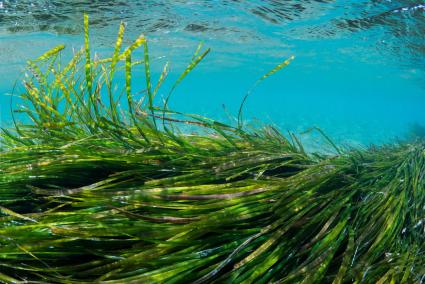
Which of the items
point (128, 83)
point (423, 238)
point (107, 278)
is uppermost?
point (128, 83)

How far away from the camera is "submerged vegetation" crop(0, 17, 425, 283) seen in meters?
1.78

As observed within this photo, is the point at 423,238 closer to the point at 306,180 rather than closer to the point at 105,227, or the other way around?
the point at 306,180

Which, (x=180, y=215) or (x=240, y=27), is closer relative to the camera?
(x=180, y=215)

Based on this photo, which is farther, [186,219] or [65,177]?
[65,177]

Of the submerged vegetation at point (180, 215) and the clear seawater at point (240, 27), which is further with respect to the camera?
the clear seawater at point (240, 27)

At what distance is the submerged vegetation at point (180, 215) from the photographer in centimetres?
178

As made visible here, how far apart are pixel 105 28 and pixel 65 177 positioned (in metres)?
16.5

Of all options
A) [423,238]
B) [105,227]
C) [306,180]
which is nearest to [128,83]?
[105,227]

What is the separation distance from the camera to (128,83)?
206 centimetres

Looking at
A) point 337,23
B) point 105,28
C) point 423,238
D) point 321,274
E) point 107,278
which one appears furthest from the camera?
point 105,28

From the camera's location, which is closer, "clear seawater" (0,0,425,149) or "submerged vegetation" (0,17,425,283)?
"submerged vegetation" (0,17,425,283)

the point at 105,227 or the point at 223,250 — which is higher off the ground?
the point at 105,227

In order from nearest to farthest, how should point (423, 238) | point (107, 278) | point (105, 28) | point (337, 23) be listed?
point (107, 278) < point (423, 238) < point (337, 23) < point (105, 28)

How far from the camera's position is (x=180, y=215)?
2.05 m
